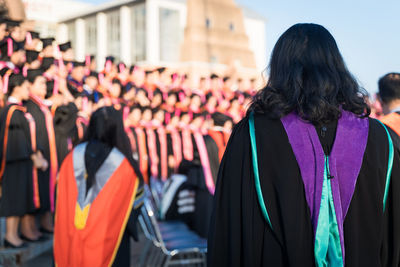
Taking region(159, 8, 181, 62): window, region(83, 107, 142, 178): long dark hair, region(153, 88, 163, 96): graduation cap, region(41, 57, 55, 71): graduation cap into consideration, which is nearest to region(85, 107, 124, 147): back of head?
region(83, 107, 142, 178): long dark hair

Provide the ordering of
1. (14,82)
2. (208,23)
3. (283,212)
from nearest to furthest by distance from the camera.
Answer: (283,212) < (14,82) < (208,23)

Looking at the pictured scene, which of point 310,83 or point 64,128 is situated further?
point 64,128

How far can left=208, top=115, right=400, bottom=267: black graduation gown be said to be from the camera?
5.61 ft

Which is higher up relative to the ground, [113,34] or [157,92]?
[113,34]

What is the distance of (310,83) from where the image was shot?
5.67 feet

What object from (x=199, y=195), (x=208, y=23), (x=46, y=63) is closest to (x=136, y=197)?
(x=199, y=195)

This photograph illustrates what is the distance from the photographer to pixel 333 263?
66.7 inches

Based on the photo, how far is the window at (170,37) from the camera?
106 ft

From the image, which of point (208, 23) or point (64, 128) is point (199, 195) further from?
point (208, 23)

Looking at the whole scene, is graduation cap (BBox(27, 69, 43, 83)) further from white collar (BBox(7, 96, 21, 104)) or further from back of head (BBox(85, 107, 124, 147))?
back of head (BBox(85, 107, 124, 147))

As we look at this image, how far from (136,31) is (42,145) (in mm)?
28620

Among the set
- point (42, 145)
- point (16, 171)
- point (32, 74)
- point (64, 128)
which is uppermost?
point (32, 74)

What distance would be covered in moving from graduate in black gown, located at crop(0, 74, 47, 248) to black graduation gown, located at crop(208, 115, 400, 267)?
12.0ft

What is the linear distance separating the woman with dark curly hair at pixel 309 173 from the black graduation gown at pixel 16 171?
3.76 metres
